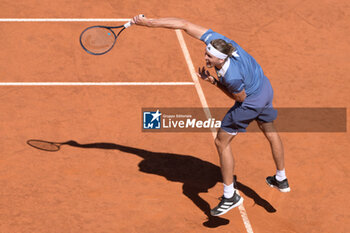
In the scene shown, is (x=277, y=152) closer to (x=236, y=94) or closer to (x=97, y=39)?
(x=236, y=94)

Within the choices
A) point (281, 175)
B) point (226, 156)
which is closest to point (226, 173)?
point (226, 156)

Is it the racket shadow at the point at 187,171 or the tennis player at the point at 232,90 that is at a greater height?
the tennis player at the point at 232,90

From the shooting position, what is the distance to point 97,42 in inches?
390

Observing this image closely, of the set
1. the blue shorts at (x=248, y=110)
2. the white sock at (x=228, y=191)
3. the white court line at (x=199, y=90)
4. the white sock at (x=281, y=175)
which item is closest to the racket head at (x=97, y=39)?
the blue shorts at (x=248, y=110)

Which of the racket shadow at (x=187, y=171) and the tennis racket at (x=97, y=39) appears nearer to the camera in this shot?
the racket shadow at (x=187, y=171)

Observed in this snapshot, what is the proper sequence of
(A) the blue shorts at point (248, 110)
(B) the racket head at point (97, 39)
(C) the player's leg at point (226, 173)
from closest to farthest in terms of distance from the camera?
1. (A) the blue shorts at point (248, 110)
2. (C) the player's leg at point (226, 173)
3. (B) the racket head at point (97, 39)

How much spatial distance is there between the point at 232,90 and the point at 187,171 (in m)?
2.17

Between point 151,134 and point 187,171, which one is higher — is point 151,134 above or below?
above

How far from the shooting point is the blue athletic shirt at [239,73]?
8312 millimetres

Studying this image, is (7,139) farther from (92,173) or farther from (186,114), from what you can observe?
(186,114)

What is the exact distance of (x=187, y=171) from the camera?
10.1 metres

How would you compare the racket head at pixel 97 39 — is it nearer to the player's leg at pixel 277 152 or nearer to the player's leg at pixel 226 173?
the player's leg at pixel 226 173

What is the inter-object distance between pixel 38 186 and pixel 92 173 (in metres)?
0.88

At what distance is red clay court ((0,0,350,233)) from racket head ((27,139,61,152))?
0.11 m
